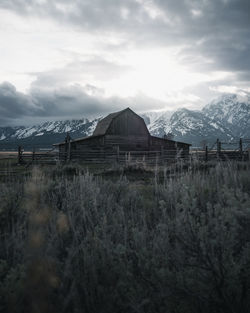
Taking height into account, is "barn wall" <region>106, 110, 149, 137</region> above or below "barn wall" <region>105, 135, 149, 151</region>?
above

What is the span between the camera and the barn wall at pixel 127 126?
28094mm

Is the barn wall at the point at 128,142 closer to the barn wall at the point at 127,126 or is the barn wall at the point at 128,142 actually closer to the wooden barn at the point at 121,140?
the wooden barn at the point at 121,140

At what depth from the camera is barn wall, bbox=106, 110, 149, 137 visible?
28.1 m

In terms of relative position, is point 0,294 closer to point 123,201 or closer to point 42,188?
point 123,201

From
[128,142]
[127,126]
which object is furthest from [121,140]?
[127,126]

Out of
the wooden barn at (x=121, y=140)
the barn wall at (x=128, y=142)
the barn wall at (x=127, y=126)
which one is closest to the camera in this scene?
the wooden barn at (x=121, y=140)

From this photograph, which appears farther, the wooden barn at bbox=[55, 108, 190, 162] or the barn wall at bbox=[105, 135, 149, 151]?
the barn wall at bbox=[105, 135, 149, 151]

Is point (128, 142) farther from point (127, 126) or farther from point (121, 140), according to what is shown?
point (127, 126)

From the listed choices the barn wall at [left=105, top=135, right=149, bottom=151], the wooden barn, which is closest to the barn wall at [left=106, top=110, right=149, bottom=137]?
the wooden barn

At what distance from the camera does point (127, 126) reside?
28.9 meters

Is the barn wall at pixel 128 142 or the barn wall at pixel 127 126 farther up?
the barn wall at pixel 127 126

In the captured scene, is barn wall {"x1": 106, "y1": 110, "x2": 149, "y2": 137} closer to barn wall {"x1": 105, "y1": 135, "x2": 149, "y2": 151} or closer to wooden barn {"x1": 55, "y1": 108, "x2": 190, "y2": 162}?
wooden barn {"x1": 55, "y1": 108, "x2": 190, "y2": 162}

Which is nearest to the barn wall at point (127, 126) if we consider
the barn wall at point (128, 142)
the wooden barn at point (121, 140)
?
the wooden barn at point (121, 140)

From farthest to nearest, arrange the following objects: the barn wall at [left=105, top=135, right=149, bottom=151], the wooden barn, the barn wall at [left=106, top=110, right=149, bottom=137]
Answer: the barn wall at [left=106, top=110, right=149, bottom=137] → the barn wall at [left=105, top=135, right=149, bottom=151] → the wooden barn
